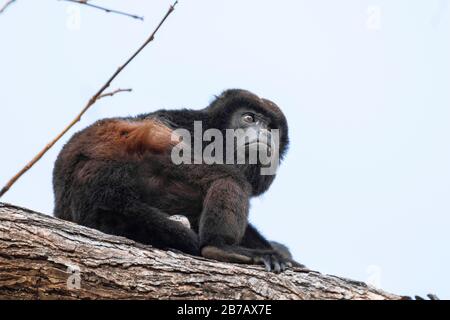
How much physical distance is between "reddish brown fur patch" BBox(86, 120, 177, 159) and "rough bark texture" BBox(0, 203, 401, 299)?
1.45 m

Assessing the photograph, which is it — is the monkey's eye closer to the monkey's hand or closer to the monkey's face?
the monkey's face

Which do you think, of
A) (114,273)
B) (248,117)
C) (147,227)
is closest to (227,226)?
(147,227)

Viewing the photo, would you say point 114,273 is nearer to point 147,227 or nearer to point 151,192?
point 147,227

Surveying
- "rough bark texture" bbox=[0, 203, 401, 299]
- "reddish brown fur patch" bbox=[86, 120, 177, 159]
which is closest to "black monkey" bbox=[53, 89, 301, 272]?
"reddish brown fur patch" bbox=[86, 120, 177, 159]

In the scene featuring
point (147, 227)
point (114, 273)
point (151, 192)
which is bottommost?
point (114, 273)

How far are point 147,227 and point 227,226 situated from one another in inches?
30.3

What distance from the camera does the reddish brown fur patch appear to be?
24.2ft

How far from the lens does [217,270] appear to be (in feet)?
19.7

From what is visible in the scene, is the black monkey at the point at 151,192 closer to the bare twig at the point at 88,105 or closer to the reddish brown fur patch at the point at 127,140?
the reddish brown fur patch at the point at 127,140

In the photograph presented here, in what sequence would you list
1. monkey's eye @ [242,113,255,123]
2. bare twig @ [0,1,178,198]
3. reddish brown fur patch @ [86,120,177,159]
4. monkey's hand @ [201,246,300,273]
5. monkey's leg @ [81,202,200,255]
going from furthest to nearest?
monkey's eye @ [242,113,255,123], reddish brown fur patch @ [86,120,177,159], monkey's leg @ [81,202,200,255], monkey's hand @ [201,246,300,273], bare twig @ [0,1,178,198]

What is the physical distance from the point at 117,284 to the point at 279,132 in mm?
4187

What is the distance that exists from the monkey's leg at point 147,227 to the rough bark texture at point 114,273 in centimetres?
56

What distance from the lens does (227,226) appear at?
685cm
